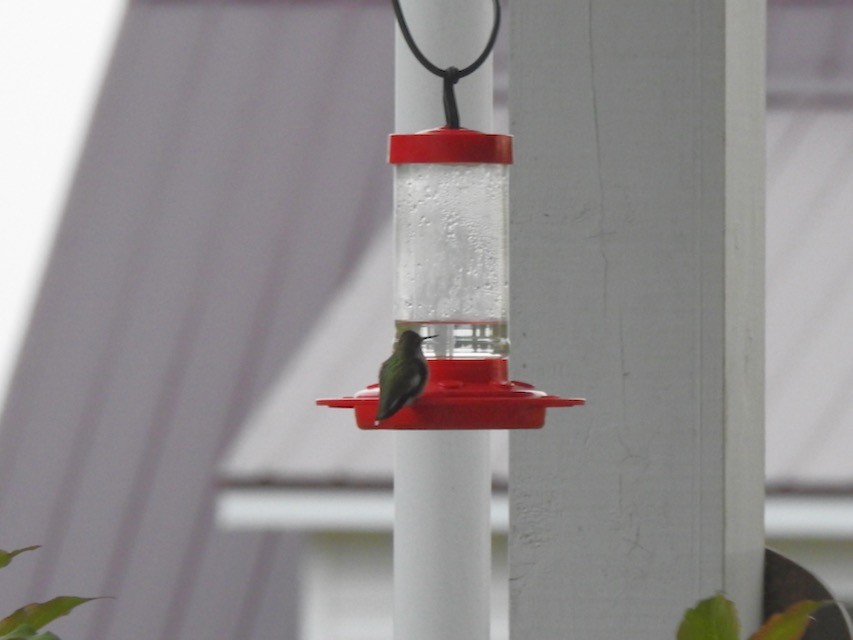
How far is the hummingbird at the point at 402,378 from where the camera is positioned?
1846mm

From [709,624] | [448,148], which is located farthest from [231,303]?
[709,624]

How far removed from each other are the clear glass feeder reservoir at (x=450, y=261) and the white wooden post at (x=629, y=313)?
0.10 metres

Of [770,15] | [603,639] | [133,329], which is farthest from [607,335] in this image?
[770,15]

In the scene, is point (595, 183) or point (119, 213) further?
point (119, 213)

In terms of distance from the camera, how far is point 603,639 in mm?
2359

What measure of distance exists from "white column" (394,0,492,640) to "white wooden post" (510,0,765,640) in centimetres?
31

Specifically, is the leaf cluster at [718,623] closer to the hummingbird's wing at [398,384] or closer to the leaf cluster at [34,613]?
the hummingbird's wing at [398,384]

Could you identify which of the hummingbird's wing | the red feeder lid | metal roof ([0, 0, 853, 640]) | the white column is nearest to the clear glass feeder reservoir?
the red feeder lid

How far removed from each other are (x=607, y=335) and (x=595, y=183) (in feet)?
0.67

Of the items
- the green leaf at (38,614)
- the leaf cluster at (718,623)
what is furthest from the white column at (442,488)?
the leaf cluster at (718,623)

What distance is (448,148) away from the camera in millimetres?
1993

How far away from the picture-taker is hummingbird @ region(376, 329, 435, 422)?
1.85 meters

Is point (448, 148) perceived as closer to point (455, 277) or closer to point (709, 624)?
point (455, 277)

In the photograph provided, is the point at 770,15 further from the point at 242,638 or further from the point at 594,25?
the point at 594,25
